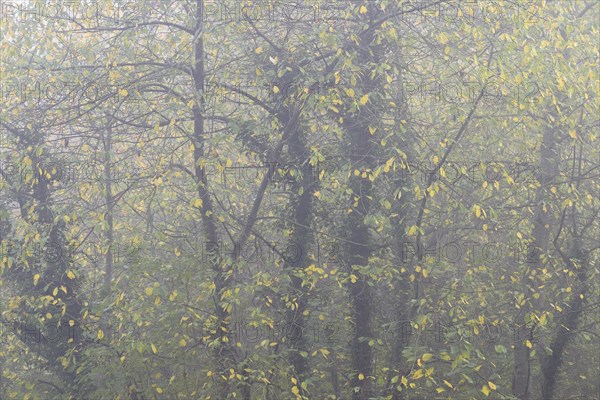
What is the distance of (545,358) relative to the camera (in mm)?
13234

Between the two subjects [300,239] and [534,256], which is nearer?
[300,239]

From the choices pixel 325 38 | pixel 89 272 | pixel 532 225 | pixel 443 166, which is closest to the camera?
pixel 325 38

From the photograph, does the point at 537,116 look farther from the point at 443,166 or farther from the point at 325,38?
the point at 325,38

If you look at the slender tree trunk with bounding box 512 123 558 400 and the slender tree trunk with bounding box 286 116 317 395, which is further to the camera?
the slender tree trunk with bounding box 512 123 558 400

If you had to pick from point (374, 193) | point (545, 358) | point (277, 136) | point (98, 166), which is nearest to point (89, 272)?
point (98, 166)

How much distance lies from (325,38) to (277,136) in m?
2.68

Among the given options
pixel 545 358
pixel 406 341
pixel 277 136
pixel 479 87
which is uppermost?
pixel 479 87

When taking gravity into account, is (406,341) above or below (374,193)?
below

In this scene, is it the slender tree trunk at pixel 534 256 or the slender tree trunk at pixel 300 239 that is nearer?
the slender tree trunk at pixel 300 239

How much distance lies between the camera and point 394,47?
401 inches

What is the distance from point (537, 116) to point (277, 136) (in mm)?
4328

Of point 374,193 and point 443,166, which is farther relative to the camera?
point 374,193

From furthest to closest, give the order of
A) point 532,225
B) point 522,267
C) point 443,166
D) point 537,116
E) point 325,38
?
point 532,225 < point 522,267 < point 537,116 < point 443,166 < point 325,38

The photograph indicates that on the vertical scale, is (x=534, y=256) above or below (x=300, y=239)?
below
